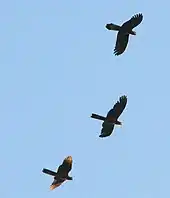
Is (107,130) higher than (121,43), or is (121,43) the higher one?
(121,43)

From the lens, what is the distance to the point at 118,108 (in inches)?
2352

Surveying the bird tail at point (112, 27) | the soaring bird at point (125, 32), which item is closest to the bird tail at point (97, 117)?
the soaring bird at point (125, 32)

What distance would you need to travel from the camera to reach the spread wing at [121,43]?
5584cm

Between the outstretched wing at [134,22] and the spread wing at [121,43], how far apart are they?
64 centimetres

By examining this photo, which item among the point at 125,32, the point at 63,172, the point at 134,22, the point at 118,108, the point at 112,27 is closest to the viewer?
the point at 112,27

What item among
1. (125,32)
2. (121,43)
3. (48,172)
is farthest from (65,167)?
(125,32)

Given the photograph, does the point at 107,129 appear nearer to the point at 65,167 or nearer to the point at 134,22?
the point at 65,167

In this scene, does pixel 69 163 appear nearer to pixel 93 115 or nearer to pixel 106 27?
pixel 93 115

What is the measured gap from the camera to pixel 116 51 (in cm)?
5584

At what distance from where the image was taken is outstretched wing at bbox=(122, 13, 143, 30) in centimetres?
5597

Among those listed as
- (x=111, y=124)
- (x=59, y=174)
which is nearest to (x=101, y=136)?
(x=111, y=124)

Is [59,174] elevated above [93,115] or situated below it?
below

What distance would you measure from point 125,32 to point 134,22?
108 centimetres

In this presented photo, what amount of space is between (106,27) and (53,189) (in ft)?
39.8
